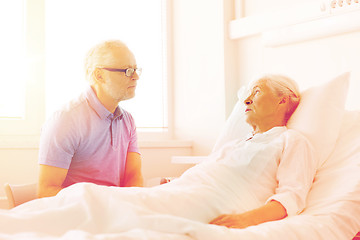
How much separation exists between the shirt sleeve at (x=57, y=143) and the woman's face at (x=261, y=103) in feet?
2.61

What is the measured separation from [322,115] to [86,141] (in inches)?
41.1

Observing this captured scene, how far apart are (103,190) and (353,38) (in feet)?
5.68

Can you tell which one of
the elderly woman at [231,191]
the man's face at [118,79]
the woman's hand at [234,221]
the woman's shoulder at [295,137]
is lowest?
the woman's hand at [234,221]

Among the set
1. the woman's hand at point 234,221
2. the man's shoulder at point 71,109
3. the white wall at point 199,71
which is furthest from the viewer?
the white wall at point 199,71

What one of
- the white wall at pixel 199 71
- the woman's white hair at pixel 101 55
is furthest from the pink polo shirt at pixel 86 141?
the white wall at pixel 199 71

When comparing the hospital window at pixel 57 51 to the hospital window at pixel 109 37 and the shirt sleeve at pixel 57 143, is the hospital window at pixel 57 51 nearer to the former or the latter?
the hospital window at pixel 109 37

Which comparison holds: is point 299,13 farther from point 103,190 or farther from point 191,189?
point 103,190

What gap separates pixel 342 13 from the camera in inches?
94.1

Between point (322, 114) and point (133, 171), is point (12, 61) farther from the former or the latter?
point (322, 114)

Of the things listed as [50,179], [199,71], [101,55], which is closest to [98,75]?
[101,55]

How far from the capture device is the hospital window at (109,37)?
9.38 feet

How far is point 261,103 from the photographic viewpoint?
1748mm

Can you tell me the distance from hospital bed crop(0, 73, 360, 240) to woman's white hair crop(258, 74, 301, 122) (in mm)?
34

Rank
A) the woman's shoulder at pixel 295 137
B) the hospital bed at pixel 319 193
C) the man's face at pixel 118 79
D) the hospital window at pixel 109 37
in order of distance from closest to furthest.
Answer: the hospital bed at pixel 319 193, the woman's shoulder at pixel 295 137, the man's face at pixel 118 79, the hospital window at pixel 109 37
